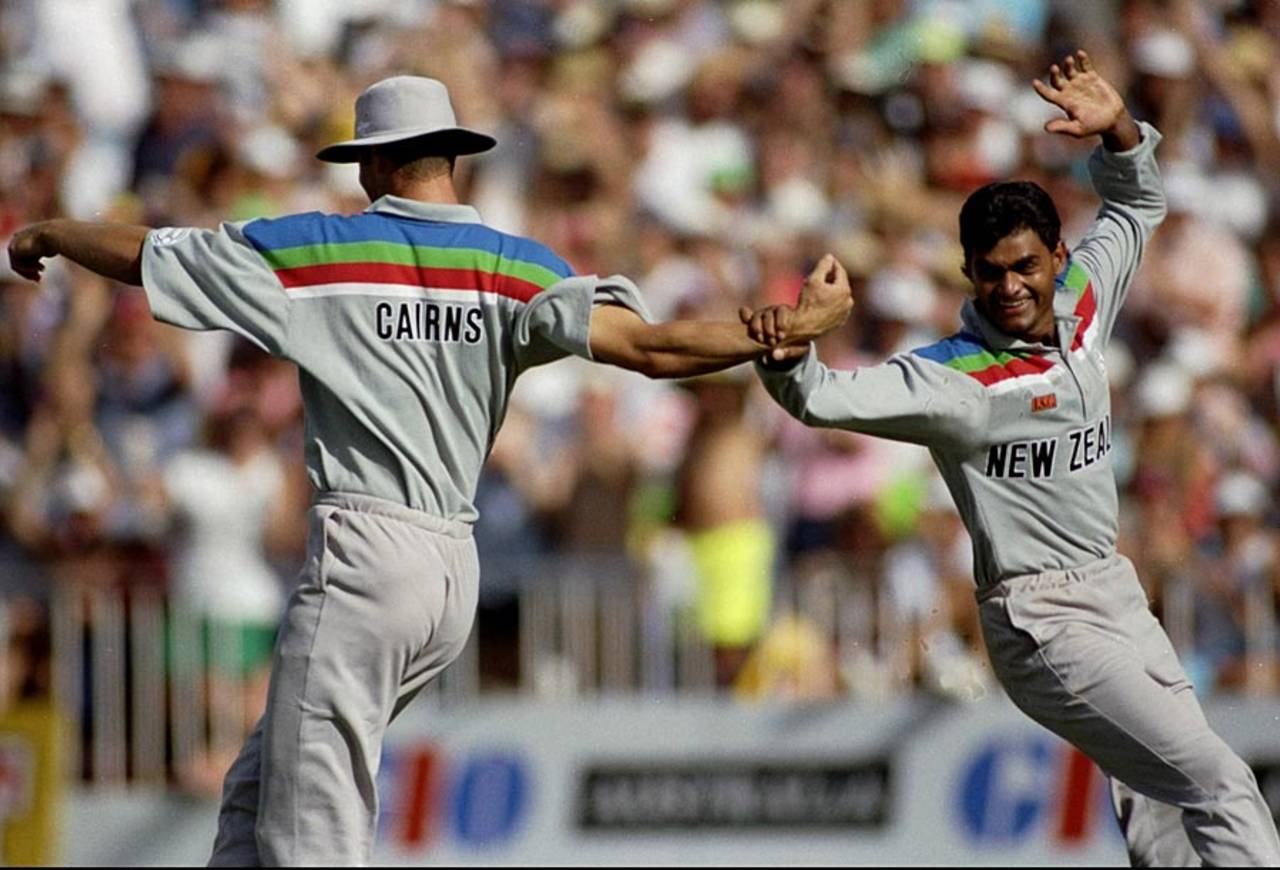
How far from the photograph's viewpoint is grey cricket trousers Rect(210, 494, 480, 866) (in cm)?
662

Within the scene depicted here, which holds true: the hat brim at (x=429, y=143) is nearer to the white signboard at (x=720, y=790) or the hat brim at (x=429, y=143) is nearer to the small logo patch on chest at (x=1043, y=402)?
the small logo patch on chest at (x=1043, y=402)

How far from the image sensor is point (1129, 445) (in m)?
12.6

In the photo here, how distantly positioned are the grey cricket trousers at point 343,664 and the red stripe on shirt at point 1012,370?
1.65 m

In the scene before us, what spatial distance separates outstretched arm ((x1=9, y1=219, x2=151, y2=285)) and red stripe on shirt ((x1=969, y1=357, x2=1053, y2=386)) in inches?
96.2

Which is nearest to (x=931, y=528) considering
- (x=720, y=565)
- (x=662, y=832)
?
(x=720, y=565)

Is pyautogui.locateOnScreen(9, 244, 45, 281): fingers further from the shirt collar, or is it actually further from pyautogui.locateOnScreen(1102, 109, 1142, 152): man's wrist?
pyautogui.locateOnScreen(1102, 109, 1142, 152): man's wrist

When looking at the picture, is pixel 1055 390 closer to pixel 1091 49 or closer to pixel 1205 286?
pixel 1205 286

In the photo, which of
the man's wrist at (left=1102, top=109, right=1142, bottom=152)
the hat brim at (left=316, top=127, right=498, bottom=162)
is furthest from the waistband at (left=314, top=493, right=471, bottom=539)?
the man's wrist at (left=1102, top=109, right=1142, bottom=152)

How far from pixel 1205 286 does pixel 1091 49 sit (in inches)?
77.8

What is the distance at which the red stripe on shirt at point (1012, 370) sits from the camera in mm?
7289

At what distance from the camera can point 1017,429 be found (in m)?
7.32

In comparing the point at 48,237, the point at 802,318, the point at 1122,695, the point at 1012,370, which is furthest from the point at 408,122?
the point at 1122,695

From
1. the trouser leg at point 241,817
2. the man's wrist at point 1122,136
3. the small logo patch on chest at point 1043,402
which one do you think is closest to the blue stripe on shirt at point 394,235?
the trouser leg at point 241,817

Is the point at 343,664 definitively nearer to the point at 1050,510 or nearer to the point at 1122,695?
the point at 1050,510
